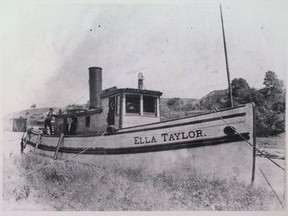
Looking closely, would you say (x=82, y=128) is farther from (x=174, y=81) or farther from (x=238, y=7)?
(x=238, y=7)

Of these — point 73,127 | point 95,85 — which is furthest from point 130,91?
point 73,127

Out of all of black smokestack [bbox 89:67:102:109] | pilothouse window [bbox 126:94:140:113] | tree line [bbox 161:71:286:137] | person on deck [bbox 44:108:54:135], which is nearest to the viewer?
tree line [bbox 161:71:286:137]

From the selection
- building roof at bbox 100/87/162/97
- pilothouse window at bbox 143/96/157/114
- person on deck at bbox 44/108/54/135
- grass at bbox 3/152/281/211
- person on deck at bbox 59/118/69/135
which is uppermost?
building roof at bbox 100/87/162/97

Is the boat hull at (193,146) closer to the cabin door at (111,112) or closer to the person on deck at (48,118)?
the cabin door at (111,112)

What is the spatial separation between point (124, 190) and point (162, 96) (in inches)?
40.8

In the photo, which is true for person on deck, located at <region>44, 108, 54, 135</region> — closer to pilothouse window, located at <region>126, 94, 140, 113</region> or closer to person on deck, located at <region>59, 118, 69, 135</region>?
person on deck, located at <region>59, 118, 69, 135</region>

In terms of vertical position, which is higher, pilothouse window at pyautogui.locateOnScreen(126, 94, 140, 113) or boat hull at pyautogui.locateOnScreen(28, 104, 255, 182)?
pilothouse window at pyautogui.locateOnScreen(126, 94, 140, 113)

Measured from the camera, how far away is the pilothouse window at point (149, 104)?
3.96 metres

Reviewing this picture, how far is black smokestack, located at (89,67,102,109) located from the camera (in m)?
3.65

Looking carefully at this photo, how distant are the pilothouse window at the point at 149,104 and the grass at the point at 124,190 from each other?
2.54 ft

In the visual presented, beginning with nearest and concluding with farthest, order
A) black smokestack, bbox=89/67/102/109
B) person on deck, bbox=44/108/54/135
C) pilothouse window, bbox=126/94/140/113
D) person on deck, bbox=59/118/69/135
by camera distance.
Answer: black smokestack, bbox=89/67/102/109 < person on deck, bbox=44/108/54/135 < pilothouse window, bbox=126/94/140/113 < person on deck, bbox=59/118/69/135

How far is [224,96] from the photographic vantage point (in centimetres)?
346

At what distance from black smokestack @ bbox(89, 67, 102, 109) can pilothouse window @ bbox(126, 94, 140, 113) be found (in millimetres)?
327

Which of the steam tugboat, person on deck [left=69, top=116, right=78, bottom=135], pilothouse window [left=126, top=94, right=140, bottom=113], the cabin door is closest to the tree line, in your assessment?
the steam tugboat
